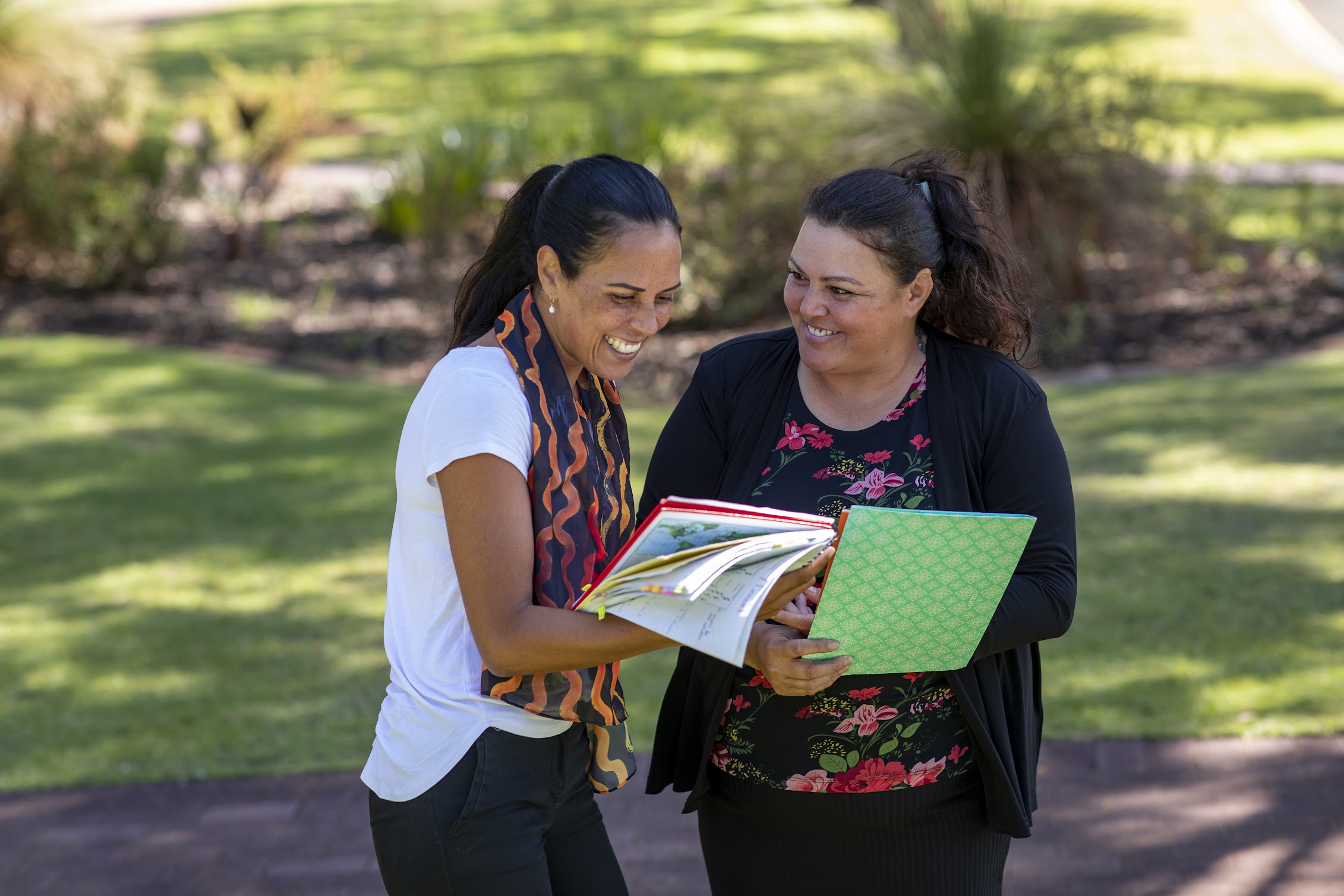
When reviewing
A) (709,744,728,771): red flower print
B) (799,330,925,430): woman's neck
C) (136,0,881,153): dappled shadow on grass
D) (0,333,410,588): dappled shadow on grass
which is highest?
(136,0,881,153): dappled shadow on grass

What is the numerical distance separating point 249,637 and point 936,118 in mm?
6265

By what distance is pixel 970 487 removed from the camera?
8.11 ft

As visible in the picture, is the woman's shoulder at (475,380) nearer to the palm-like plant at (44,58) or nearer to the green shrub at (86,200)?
the green shrub at (86,200)

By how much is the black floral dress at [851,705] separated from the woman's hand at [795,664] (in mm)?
190

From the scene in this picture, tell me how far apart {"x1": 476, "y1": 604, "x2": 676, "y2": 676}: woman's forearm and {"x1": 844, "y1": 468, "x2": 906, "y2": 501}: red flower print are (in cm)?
65

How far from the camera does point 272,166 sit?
13.0 meters

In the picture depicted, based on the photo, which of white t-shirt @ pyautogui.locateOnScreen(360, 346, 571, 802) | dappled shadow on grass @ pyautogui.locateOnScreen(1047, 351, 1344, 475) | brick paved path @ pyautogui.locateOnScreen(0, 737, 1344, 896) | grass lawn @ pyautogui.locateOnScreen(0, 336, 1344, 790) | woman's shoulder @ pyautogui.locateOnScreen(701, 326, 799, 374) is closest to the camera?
white t-shirt @ pyautogui.locateOnScreen(360, 346, 571, 802)

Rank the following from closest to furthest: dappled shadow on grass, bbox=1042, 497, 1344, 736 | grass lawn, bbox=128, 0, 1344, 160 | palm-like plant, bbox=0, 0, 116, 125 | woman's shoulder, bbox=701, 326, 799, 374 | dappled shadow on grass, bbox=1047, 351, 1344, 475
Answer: woman's shoulder, bbox=701, 326, 799, 374 < dappled shadow on grass, bbox=1042, 497, 1344, 736 < dappled shadow on grass, bbox=1047, 351, 1344, 475 < grass lawn, bbox=128, 0, 1344, 160 < palm-like plant, bbox=0, 0, 116, 125

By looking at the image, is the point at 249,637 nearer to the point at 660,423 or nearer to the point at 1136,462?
the point at 660,423

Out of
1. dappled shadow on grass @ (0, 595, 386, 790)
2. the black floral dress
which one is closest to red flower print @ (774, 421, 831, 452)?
the black floral dress

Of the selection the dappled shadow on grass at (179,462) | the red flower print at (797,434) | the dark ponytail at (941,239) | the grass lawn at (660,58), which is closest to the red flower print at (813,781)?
the red flower print at (797,434)

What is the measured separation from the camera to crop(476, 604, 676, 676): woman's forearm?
1.99 m

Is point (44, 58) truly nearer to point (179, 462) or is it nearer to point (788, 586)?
point (179, 462)

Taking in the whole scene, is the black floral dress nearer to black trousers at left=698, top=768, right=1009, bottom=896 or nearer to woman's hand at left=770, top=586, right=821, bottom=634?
black trousers at left=698, top=768, right=1009, bottom=896
